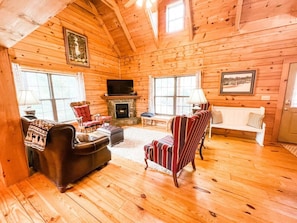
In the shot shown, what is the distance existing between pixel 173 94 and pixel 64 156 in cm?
393

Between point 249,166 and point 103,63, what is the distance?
528 cm

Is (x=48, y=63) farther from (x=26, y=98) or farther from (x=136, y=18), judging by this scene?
(x=136, y=18)

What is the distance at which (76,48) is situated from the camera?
403cm

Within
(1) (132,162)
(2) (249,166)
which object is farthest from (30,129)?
(2) (249,166)

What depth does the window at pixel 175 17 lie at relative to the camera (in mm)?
3946

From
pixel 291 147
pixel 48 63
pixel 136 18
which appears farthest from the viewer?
pixel 136 18

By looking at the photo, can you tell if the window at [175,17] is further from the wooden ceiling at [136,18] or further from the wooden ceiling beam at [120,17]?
the wooden ceiling beam at [120,17]

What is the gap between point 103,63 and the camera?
16.2ft

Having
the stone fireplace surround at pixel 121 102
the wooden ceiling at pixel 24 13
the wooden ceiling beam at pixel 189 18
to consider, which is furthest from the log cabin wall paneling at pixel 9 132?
the wooden ceiling beam at pixel 189 18

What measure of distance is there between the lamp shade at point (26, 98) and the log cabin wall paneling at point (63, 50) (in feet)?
3.60

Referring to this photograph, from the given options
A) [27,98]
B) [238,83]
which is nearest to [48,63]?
[27,98]

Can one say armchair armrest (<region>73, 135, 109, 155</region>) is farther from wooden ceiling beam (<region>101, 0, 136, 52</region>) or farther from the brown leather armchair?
wooden ceiling beam (<region>101, 0, 136, 52</region>)

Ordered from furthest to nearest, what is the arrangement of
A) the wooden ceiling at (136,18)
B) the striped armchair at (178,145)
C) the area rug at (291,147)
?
1. the area rug at (291,147)
2. the striped armchair at (178,145)
3. the wooden ceiling at (136,18)

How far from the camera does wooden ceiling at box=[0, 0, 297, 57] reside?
951 millimetres
